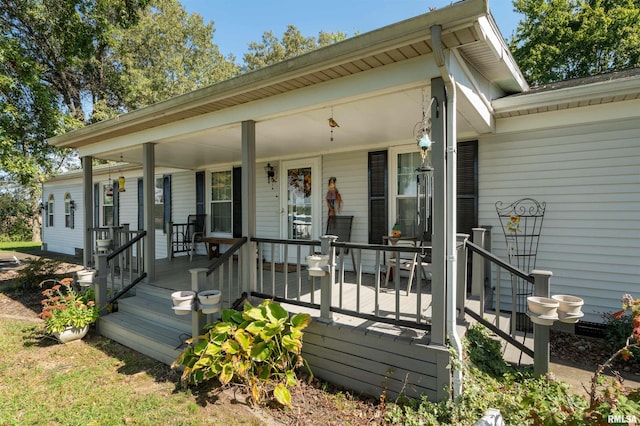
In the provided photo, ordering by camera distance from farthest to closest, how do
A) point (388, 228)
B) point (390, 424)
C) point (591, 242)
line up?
point (388, 228) < point (591, 242) < point (390, 424)

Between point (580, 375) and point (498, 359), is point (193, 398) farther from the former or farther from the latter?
point (580, 375)

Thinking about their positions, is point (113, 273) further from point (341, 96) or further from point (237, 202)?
point (341, 96)

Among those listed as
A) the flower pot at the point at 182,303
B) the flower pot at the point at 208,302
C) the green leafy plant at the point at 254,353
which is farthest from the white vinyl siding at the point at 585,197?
the flower pot at the point at 182,303

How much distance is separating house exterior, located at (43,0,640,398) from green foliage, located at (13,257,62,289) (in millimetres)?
1926

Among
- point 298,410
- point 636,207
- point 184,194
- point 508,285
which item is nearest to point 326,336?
point 298,410

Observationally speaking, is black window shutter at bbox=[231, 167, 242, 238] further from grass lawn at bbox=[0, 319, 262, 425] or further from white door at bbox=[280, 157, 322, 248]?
grass lawn at bbox=[0, 319, 262, 425]

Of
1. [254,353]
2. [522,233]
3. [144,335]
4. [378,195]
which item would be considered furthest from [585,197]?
[144,335]

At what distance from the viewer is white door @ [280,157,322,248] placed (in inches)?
245

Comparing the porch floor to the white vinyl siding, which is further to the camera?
the white vinyl siding

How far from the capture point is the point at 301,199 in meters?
6.47

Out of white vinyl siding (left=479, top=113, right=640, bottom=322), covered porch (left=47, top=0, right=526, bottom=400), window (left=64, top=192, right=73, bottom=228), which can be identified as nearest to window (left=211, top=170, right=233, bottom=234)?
covered porch (left=47, top=0, right=526, bottom=400)

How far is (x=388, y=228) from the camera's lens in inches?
212

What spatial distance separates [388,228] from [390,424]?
329 cm

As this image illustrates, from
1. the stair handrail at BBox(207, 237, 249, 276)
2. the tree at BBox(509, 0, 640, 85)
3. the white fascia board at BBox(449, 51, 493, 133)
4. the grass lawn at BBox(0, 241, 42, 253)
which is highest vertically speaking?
the tree at BBox(509, 0, 640, 85)
